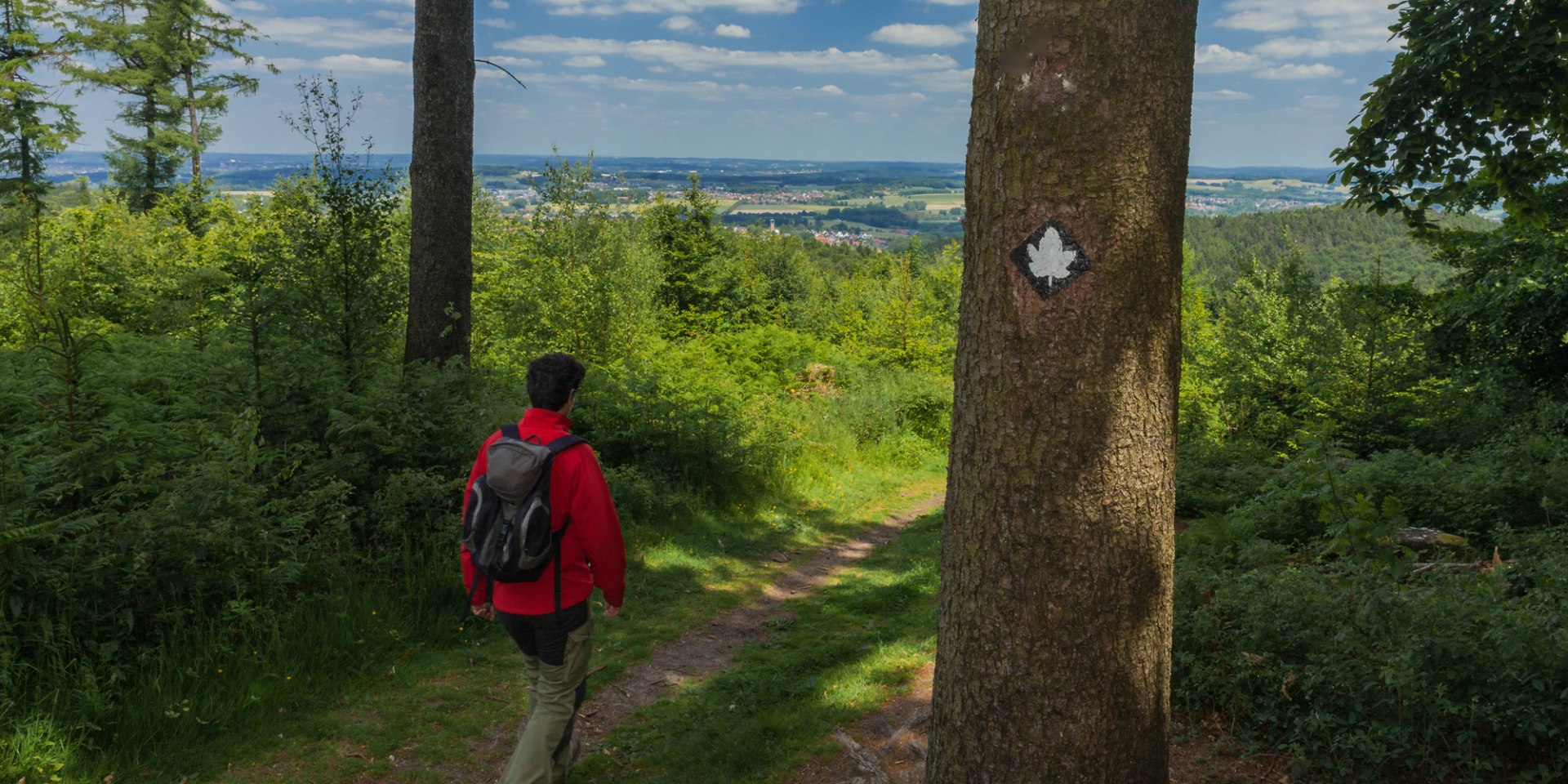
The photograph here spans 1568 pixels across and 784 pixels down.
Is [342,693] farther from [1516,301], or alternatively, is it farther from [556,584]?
[1516,301]

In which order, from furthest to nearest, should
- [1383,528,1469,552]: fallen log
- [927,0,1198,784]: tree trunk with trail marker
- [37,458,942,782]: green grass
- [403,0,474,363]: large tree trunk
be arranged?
[403,0,474,363]: large tree trunk
[1383,528,1469,552]: fallen log
[37,458,942,782]: green grass
[927,0,1198,784]: tree trunk with trail marker

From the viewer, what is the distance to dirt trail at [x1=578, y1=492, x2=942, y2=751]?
489 centimetres

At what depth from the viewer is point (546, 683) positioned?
3.72m

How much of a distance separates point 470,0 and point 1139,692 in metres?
7.64

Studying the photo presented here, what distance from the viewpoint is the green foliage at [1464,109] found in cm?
659

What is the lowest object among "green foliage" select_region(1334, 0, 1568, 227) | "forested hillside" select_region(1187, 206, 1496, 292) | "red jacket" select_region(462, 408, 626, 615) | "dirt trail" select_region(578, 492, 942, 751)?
"dirt trail" select_region(578, 492, 942, 751)

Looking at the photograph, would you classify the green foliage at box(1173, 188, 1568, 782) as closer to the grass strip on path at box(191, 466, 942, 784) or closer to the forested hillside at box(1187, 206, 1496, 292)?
the grass strip on path at box(191, 466, 942, 784)

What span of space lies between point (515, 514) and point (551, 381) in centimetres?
56

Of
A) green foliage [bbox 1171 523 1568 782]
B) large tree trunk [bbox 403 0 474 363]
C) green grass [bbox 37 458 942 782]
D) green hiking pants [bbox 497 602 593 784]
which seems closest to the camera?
green foliage [bbox 1171 523 1568 782]

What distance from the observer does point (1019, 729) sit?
95.8 inches

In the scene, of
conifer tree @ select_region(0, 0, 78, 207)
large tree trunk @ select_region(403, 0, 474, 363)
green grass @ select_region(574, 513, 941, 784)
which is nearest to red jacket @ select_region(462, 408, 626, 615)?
green grass @ select_region(574, 513, 941, 784)

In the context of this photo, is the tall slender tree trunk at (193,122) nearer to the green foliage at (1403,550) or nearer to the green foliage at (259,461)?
the green foliage at (259,461)

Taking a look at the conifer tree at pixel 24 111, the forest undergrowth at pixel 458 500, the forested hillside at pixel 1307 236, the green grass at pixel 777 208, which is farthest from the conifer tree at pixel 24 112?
the forested hillside at pixel 1307 236

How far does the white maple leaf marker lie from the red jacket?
1.99 m
